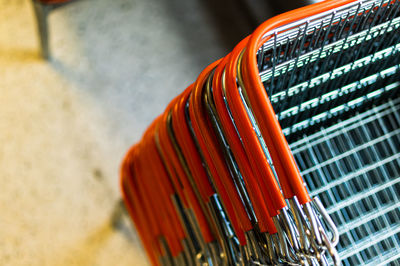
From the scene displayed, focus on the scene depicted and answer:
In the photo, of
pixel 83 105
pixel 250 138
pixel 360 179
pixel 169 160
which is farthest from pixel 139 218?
pixel 250 138

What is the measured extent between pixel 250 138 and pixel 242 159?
0.09 meters

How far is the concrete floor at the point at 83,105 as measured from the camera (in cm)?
199

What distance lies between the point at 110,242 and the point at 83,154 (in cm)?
41

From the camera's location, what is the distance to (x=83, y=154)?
6.79ft

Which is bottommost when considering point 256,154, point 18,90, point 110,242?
point 110,242

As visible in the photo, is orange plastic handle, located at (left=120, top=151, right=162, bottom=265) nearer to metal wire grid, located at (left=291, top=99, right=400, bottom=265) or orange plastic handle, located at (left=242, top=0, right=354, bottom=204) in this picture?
metal wire grid, located at (left=291, top=99, right=400, bottom=265)

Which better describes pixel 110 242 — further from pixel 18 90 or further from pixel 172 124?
pixel 172 124

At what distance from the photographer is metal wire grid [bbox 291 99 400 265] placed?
1249mm

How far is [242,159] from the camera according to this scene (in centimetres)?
97

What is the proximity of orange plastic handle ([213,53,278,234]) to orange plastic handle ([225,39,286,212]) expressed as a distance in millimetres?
32

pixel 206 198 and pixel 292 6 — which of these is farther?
pixel 292 6

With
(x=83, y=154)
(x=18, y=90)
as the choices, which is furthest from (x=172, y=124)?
(x=18, y=90)

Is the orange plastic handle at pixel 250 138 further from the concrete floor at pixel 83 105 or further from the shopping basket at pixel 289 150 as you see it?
the concrete floor at pixel 83 105

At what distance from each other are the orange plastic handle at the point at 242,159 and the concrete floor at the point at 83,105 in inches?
46.0
